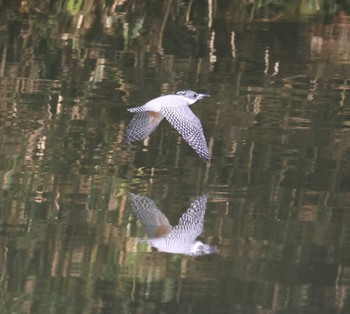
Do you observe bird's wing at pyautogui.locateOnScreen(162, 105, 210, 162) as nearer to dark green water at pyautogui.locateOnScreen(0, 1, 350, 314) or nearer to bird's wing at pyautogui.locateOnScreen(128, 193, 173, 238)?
dark green water at pyautogui.locateOnScreen(0, 1, 350, 314)

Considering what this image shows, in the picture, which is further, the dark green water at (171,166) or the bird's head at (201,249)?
the bird's head at (201,249)

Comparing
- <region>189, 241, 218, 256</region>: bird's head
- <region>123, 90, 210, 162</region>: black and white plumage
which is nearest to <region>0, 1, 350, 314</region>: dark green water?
<region>189, 241, 218, 256</region>: bird's head

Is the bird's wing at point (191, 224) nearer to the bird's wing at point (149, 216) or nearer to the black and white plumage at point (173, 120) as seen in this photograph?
the bird's wing at point (149, 216)

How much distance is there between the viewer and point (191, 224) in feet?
21.7

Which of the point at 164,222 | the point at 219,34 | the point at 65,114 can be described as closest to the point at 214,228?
the point at 164,222

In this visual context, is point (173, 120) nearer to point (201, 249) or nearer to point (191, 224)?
point (191, 224)

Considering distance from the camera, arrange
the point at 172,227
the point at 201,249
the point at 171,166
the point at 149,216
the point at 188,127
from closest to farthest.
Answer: the point at 201,249, the point at 172,227, the point at 149,216, the point at 188,127, the point at 171,166

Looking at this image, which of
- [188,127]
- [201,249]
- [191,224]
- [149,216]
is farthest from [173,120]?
[201,249]

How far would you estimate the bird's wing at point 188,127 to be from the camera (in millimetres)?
7289

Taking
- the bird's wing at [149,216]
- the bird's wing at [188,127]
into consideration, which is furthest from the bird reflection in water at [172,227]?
the bird's wing at [188,127]

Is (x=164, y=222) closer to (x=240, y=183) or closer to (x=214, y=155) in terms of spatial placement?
(x=240, y=183)

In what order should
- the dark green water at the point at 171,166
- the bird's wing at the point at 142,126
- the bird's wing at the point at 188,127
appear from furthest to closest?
the bird's wing at the point at 142,126 < the bird's wing at the point at 188,127 < the dark green water at the point at 171,166

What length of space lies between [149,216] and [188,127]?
861 mm

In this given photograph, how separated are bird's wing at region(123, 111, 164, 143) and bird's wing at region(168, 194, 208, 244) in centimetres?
97
